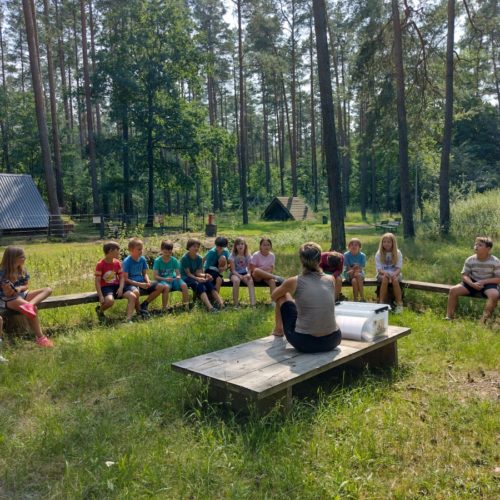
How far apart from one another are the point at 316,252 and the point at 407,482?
1908 mm

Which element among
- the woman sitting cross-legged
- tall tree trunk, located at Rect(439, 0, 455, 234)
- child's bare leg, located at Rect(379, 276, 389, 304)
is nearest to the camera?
the woman sitting cross-legged

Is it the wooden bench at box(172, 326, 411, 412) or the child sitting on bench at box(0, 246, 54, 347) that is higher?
the child sitting on bench at box(0, 246, 54, 347)

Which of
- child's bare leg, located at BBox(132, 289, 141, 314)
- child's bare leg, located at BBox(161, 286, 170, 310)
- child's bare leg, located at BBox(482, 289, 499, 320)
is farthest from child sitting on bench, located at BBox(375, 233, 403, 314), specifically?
child's bare leg, located at BBox(132, 289, 141, 314)

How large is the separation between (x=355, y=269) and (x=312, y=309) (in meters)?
3.72

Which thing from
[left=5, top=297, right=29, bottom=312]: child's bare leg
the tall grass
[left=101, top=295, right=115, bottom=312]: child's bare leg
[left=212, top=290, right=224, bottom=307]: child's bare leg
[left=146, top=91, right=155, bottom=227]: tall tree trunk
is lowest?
[left=212, top=290, right=224, bottom=307]: child's bare leg

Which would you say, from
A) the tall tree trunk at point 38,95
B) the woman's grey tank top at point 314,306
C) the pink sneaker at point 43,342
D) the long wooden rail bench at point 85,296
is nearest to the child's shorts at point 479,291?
the long wooden rail bench at point 85,296

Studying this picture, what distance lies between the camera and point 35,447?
3.20 metres

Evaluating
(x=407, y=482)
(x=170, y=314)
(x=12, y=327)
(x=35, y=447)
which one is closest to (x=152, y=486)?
(x=35, y=447)

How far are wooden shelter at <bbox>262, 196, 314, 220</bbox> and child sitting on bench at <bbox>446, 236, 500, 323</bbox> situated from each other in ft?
82.8

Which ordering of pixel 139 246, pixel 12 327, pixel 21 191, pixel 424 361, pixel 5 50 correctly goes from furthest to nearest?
pixel 5 50, pixel 21 191, pixel 139 246, pixel 12 327, pixel 424 361

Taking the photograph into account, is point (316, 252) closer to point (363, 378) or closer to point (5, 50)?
point (363, 378)

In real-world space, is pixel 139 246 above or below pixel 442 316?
above

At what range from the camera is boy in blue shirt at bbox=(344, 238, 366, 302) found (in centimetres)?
759

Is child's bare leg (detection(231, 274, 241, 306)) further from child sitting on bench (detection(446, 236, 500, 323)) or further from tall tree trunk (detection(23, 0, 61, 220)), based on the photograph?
tall tree trunk (detection(23, 0, 61, 220))
